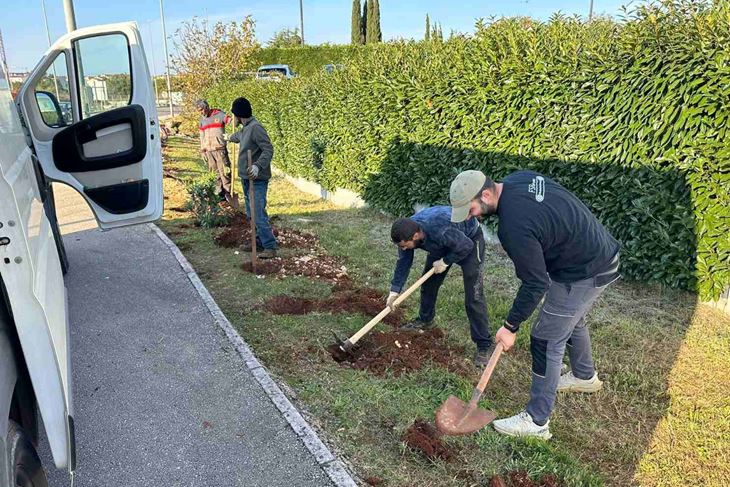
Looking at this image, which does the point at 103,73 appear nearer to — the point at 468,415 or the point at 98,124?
the point at 98,124

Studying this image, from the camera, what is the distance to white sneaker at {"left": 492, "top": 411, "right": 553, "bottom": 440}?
10.6 ft

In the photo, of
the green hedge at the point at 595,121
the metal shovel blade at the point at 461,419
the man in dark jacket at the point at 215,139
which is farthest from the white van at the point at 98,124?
the man in dark jacket at the point at 215,139

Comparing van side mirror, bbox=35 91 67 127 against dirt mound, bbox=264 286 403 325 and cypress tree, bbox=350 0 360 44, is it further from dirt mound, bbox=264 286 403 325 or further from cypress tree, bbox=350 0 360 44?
cypress tree, bbox=350 0 360 44

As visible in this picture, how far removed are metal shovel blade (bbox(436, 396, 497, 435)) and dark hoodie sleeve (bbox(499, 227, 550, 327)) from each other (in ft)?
2.52

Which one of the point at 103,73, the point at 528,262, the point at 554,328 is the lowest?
the point at 554,328

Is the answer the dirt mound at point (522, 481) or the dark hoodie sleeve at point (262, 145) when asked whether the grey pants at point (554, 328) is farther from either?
the dark hoodie sleeve at point (262, 145)

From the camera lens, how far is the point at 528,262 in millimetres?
2766

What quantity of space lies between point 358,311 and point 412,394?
1512mm

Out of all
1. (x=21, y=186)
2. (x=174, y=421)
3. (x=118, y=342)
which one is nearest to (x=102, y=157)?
(x=118, y=342)

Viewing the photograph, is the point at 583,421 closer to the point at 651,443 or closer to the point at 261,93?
the point at 651,443

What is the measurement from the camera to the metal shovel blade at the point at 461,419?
3.12 meters

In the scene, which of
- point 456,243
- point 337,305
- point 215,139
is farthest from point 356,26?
point 456,243

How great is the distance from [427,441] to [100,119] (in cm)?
399

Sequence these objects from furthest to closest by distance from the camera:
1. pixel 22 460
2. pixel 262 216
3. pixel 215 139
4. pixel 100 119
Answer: pixel 215 139
pixel 262 216
pixel 100 119
pixel 22 460
